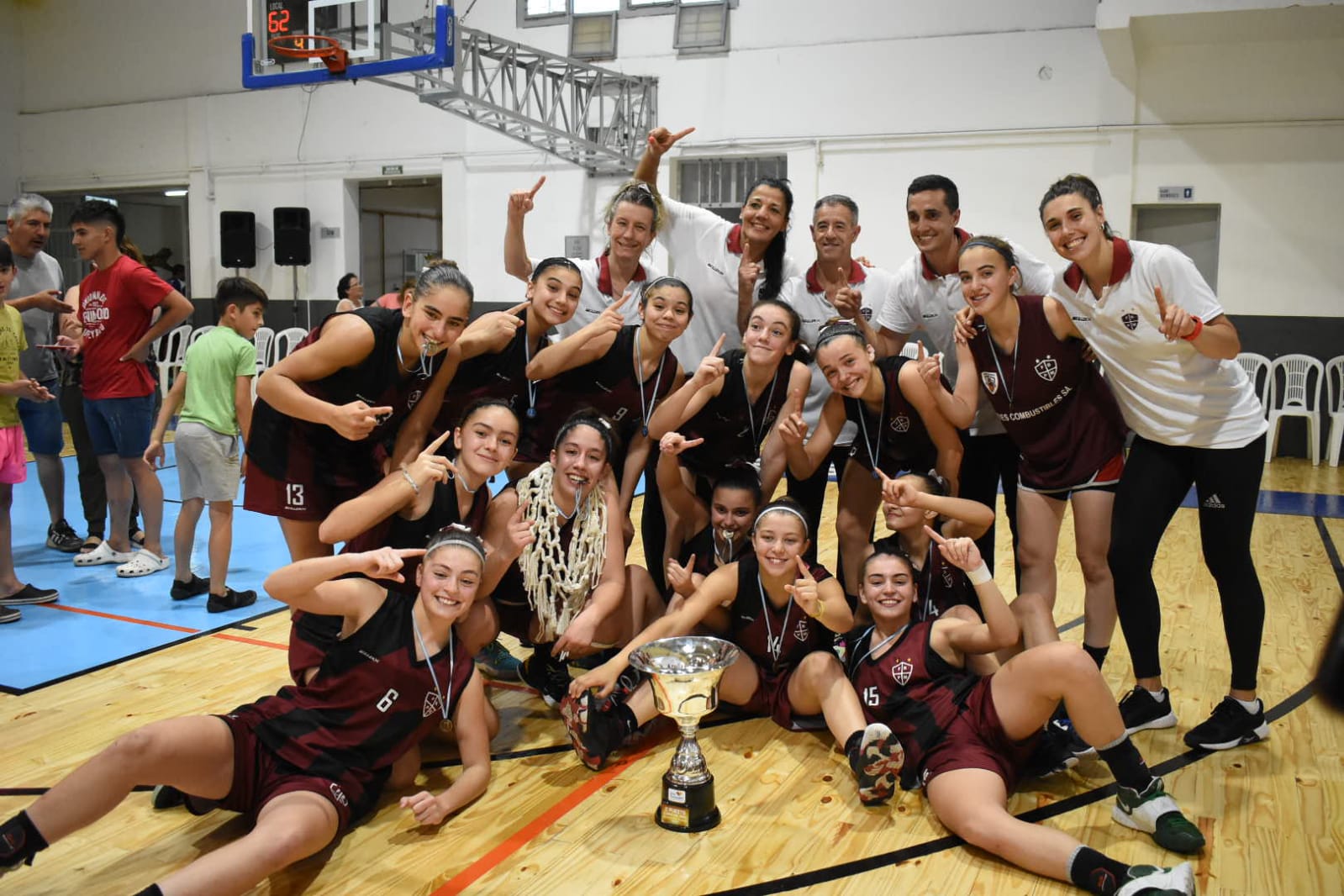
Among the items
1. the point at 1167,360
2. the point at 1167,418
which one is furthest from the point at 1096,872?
the point at 1167,360

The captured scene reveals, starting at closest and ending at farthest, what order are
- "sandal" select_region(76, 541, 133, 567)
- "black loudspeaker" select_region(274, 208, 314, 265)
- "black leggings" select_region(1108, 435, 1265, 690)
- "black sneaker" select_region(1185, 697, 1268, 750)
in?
"black leggings" select_region(1108, 435, 1265, 690), "black sneaker" select_region(1185, 697, 1268, 750), "sandal" select_region(76, 541, 133, 567), "black loudspeaker" select_region(274, 208, 314, 265)

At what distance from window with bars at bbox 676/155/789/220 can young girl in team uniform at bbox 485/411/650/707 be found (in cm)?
919

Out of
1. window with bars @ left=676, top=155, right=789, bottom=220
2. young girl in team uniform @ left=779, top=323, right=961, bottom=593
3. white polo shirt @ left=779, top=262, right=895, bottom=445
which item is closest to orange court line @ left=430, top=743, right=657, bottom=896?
young girl in team uniform @ left=779, top=323, right=961, bottom=593

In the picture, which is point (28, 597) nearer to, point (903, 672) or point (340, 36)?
point (903, 672)

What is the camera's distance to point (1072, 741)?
3.16 meters

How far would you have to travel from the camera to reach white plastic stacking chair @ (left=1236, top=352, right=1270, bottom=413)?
10.1 metres

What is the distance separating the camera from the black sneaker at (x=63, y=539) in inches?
233

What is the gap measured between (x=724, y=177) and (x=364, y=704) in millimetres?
10526

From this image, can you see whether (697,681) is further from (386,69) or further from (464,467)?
(386,69)

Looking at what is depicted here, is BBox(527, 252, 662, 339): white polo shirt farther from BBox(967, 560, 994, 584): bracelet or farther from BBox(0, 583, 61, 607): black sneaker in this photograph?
BBox(0, 583, 61, 607): black sneaker

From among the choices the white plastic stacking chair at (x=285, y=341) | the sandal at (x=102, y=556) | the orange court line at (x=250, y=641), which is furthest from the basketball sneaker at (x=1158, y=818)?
the white plastic stacking chair at (x=285, y=341)

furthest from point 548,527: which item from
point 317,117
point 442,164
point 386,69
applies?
point 317,117

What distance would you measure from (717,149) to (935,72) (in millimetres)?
2594

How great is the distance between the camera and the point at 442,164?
13367mm
